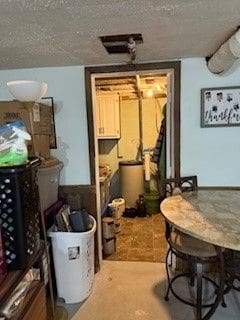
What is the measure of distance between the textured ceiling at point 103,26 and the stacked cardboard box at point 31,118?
399mm

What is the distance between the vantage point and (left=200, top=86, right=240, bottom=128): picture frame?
8.46ft

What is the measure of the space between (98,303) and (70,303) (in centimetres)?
23

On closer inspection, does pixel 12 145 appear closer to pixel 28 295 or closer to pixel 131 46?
pixel 28 295

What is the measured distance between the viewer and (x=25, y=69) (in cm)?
274

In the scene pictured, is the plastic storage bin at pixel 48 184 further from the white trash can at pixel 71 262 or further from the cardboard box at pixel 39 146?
the white trash can at pixel 71 262

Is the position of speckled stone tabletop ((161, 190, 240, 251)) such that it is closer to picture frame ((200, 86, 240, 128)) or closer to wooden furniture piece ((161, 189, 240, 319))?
wooden furniture piece ((161, 189, 240, 319))

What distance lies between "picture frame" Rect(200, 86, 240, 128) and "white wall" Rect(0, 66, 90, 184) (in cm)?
115

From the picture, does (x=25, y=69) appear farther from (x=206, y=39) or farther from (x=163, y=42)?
(x=206, y=39)

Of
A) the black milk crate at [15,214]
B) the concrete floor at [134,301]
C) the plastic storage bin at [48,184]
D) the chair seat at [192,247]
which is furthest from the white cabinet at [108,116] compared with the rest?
the black milk crate at [15,214]

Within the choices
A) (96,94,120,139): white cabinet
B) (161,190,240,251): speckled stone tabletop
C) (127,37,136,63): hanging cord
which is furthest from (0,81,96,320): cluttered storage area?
→ (96,94,120,139): white cabinet

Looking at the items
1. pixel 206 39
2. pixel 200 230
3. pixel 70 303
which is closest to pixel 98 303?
pixel 70 303

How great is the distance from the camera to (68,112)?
2.78 meters

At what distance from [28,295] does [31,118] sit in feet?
4.10

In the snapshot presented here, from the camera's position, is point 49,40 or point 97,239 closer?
point 49,40
